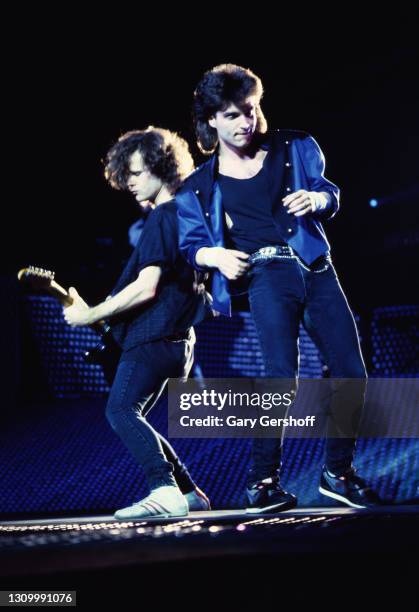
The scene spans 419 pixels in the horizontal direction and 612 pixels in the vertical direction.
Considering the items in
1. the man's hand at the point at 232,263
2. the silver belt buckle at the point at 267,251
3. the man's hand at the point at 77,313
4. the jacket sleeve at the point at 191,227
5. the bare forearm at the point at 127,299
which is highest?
the jacket sleeve at the point at 191,227

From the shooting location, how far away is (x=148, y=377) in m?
2.85

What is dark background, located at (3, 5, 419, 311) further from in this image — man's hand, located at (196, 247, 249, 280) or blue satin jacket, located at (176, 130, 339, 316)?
man's hand, located at (196, 247, 249, 280)

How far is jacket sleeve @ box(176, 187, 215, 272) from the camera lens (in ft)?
9.11

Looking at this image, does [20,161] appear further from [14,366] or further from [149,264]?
[149,264]

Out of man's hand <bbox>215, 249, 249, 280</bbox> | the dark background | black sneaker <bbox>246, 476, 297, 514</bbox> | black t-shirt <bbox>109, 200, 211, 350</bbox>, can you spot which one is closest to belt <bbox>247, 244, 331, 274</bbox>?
man's hand <bbox>215, 249, 249, 280</bbox>

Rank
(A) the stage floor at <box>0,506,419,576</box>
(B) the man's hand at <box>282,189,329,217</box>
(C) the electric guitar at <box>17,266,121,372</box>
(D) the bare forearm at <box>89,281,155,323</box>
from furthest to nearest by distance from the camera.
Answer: (C) the electric guitar at <box>17,266,121,372</box> < (D) the bare forearm at <box>89,281,155,323</box> < (B) the man's hand at <box>282,189,329,217</box> < (A) the stage floor at <box>0,506,419,576</box>

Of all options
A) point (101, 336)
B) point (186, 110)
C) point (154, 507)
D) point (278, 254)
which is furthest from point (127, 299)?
point (186, 110)

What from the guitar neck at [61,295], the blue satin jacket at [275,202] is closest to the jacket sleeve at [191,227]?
the blue satin jacket at [275,202]

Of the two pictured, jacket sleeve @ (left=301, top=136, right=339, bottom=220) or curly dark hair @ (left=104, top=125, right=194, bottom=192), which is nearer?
jacket sleeve @ (left=301, top=136, right=339, bottom=220)

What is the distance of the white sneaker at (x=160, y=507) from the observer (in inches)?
106

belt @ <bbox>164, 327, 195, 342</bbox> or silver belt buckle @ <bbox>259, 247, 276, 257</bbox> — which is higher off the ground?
silver belt buckle @ <bbox>259, 247, 276, 257</bbox>

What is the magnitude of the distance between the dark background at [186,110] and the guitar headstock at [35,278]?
2.51 m

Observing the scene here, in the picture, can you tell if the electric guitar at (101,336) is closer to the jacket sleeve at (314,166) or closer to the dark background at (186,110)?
the jacket sleeve at (314,166)

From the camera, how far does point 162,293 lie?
116 inches
